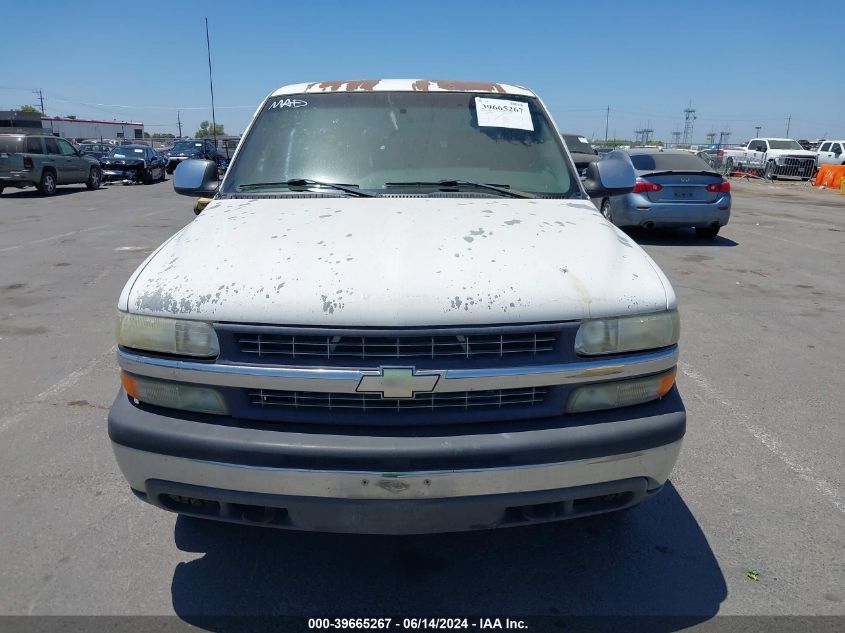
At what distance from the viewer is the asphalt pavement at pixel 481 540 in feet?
8.61

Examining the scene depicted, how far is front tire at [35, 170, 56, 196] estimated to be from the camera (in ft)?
69.1

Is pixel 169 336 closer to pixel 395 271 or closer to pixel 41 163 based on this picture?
pixel 395 271

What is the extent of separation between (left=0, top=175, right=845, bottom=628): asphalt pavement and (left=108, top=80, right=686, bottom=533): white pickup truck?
19.0 inches

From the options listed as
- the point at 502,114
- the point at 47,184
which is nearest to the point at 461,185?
the point at 502,114

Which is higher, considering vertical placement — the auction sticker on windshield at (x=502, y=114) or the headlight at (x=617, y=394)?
the auction sticker on windshield at (x=502, y=114)

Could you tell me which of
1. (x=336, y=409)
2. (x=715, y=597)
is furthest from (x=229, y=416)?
(x=715, y=597)

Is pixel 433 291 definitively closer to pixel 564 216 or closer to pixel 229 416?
pixel 229 416

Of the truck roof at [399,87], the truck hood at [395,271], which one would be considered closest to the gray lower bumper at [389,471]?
the truck hood at [395,271]

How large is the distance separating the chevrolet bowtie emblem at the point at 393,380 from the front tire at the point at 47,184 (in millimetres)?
22447

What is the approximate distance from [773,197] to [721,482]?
2377 cm

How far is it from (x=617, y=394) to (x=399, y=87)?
2.36 meters

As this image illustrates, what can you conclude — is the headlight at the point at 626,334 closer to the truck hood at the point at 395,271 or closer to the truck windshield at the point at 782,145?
the truck hood at the point at 395,271

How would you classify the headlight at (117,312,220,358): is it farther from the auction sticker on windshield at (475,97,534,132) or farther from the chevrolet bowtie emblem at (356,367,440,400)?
the auction sticker on windshield at (475,97,534,132)

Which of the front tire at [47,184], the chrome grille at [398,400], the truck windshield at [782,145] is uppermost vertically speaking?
the truck windshield at [782,145]
